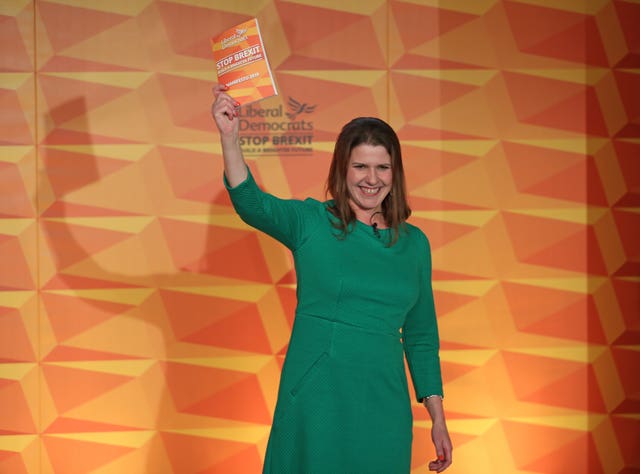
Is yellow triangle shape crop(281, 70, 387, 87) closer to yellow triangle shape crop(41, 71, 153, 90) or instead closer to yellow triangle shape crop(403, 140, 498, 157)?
yellow triangle shape crop(403, 140, 498, 157)

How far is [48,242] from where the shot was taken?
297 centimetres

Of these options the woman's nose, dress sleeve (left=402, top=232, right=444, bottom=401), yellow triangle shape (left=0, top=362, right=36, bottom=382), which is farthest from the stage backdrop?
the woman's nose

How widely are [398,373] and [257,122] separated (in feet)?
5.22

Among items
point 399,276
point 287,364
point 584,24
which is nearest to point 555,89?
point 584,24

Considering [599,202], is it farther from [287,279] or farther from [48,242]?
[48,242]

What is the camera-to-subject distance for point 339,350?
66.5 inches

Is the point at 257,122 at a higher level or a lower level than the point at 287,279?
higher

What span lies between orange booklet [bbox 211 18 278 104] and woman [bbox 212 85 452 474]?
4 centimetres

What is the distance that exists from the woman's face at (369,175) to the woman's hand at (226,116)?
1.03 feet

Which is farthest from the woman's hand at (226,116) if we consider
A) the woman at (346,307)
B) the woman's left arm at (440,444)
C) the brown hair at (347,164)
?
the woman's left arm at (440,444)

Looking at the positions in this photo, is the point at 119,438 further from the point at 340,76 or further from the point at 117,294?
the point at 340,76

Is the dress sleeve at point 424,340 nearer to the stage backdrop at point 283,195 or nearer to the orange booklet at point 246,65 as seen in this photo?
the orange booklet at point 246,65

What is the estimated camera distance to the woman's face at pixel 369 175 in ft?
5.71

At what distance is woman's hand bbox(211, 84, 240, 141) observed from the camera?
5.24 feet
